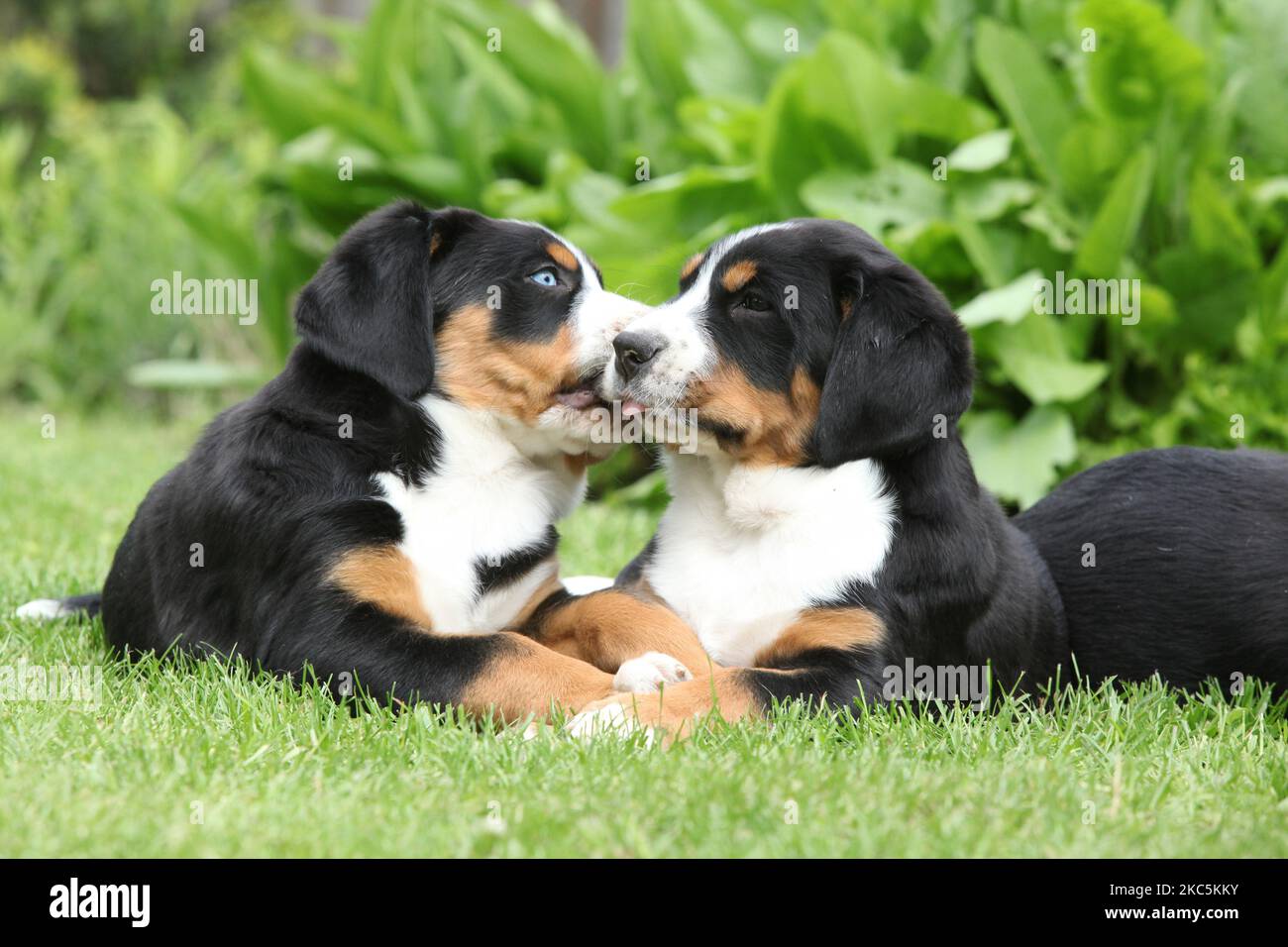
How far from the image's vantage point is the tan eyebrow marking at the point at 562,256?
13.8 feet

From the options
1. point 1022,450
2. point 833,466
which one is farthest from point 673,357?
point 1022,450

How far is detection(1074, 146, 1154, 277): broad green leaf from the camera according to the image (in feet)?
20.5

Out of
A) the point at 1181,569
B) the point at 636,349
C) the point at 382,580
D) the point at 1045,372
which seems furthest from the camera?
the point at 1045,372

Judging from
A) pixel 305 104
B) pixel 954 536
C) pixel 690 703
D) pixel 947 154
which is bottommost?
pixel 690 703

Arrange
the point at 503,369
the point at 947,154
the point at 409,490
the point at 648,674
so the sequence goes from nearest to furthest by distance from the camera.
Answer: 1. the point at 648,674
2. the point at 409,490
3. the point at 503,369
4. the point at 947,154

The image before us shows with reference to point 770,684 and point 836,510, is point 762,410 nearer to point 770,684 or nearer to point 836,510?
point 836,510

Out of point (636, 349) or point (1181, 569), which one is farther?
point (1181, 569)

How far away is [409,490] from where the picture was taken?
3.92 m

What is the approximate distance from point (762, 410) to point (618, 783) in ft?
3.95

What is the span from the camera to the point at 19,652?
13.9ft

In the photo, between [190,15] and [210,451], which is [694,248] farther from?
[190,15]

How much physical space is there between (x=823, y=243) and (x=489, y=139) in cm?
499

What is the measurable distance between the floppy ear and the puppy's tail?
50.7 inches
